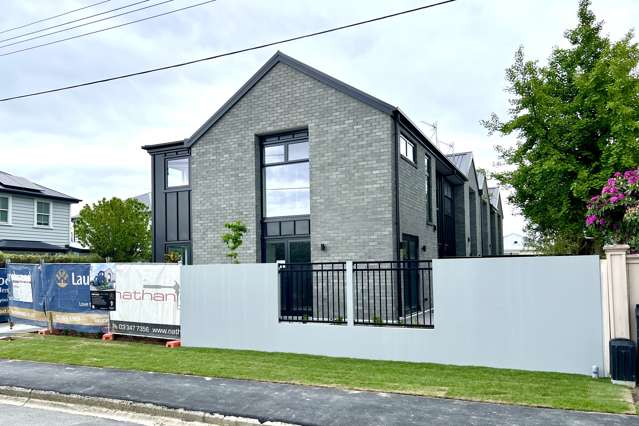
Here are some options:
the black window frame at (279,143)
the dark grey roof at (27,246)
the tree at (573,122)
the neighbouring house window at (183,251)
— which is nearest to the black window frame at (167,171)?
the neighbouring house window at (183,251)

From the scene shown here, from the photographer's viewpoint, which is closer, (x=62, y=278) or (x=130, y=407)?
(x=130, y=407)

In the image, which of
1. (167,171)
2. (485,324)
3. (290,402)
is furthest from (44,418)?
(167,171)

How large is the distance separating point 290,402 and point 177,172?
41.6ft

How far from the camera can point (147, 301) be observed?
12781mm

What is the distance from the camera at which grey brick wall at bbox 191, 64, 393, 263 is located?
45.9 feet

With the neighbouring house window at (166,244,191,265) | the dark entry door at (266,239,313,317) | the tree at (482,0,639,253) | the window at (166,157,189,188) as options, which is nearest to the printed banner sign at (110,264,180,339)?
the dark entry door at (266,239,313,317)

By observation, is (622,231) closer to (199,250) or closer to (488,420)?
(488,420)

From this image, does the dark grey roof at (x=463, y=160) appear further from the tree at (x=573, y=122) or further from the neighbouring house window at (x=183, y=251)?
the neighbouring house window at (x=183, y=251)

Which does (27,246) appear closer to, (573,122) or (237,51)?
(237,51)

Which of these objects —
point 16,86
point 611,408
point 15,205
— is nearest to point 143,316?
point 16,86

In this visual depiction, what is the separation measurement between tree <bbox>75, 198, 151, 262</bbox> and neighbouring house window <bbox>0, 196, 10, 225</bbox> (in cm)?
508

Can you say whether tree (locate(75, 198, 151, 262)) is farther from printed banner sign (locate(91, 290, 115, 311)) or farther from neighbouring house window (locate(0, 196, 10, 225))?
printed banner sign (locate(91, 290, 115, 311))

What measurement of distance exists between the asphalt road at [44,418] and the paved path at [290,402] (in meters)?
0.57

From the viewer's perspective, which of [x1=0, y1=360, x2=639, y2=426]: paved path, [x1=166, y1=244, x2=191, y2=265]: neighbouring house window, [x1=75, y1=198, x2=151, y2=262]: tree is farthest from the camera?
[x1=75, y1=198, x2=151, y2=262]: tree
